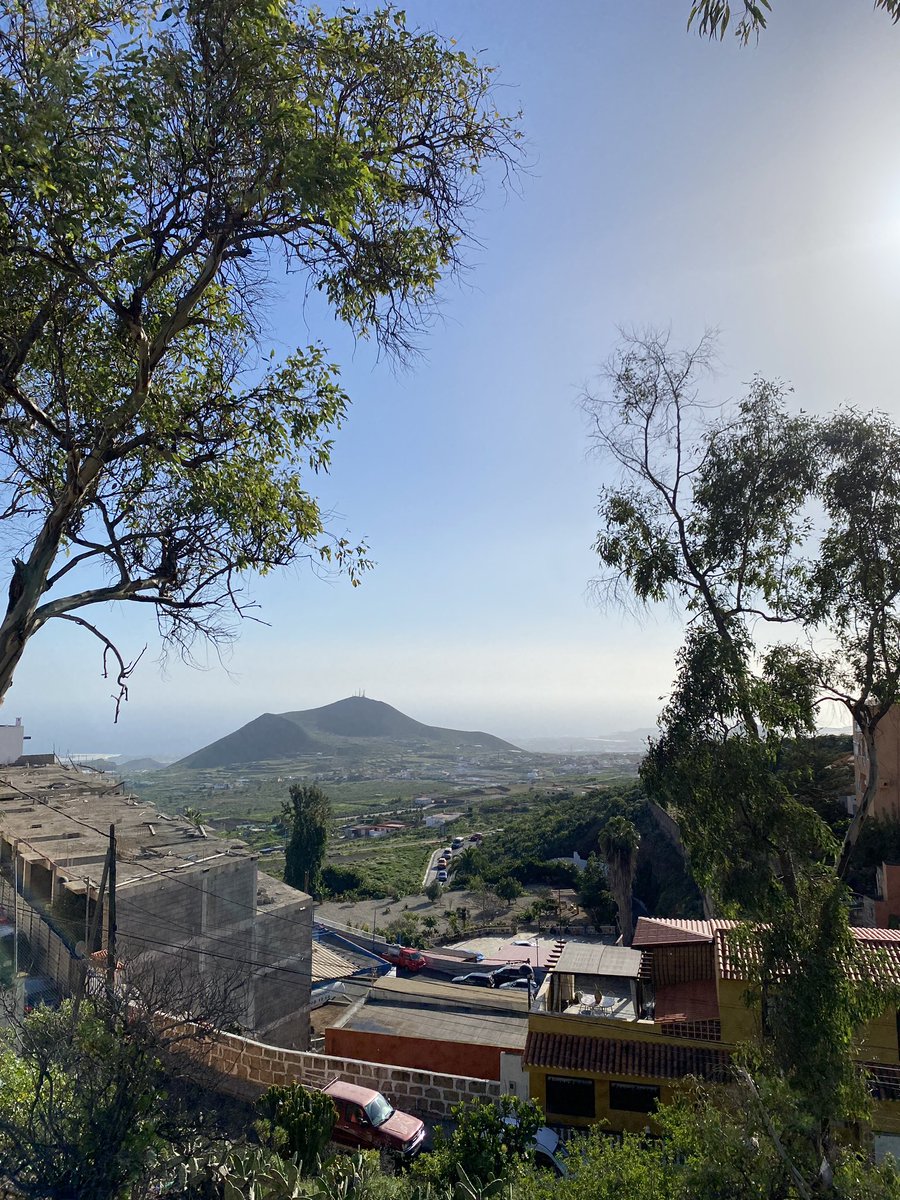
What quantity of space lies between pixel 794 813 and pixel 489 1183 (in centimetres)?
424

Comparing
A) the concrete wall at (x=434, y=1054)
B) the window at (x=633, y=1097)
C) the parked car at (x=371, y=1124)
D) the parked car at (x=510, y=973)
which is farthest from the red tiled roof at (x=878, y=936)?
the parked car at (x=510, y=973)

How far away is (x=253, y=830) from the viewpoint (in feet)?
305

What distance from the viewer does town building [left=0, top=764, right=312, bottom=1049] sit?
50.8 ft

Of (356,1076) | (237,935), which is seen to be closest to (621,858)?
(237,935)

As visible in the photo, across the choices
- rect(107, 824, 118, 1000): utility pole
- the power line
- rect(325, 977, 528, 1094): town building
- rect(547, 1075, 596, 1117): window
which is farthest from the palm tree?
rect(107, 824, 118, 1000): utility pole

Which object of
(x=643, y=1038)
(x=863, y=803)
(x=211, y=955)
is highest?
(x=863, y=803)

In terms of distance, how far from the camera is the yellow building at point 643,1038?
10701mm

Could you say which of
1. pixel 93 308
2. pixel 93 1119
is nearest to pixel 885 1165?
pixel 93 1119

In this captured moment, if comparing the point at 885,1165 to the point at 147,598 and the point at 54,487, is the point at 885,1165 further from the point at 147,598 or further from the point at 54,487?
the point at 54,487

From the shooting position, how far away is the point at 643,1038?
1245 centimetres

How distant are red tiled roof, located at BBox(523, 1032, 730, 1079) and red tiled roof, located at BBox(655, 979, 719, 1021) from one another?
2.19ft

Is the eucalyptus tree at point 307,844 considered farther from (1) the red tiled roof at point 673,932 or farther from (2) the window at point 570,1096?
(2) the window at point 570,1096

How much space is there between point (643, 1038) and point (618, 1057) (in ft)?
1.82

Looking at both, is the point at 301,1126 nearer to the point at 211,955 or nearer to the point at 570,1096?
the point at 570,1096
